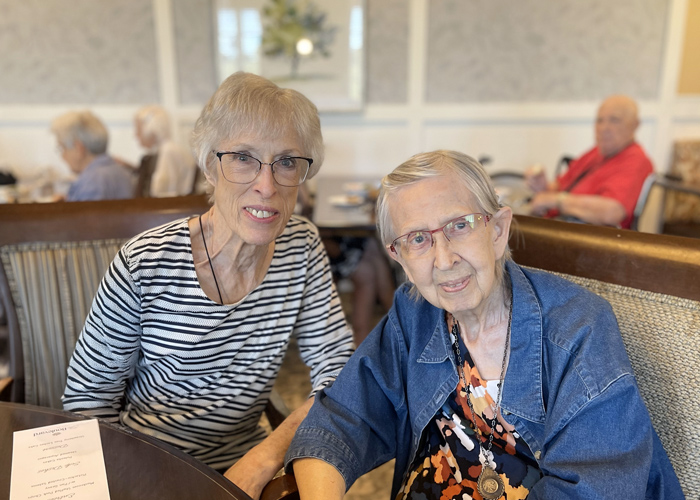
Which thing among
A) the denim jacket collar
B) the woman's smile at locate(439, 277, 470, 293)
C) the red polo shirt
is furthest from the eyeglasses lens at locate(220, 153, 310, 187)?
the red polo shirt

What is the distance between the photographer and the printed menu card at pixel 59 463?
0.91 meters

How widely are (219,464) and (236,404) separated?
17cm

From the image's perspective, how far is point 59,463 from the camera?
3.20 feet

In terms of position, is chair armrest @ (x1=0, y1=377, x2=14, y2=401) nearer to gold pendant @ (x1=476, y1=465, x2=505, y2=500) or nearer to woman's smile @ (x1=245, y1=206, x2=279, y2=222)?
woman's smile @ (x1=245, y1=206, x2=279, y2=222)

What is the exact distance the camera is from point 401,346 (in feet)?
4.09

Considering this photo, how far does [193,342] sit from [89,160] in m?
2.54

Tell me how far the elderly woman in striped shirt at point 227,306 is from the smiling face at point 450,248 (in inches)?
11.9

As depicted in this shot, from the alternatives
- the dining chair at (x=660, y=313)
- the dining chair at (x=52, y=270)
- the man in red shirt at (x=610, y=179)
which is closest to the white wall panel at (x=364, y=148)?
the man in red shirt at (x=610, y=179)

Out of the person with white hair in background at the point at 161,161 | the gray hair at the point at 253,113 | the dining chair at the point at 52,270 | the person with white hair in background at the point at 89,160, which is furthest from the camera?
the person with white hair in background at the point at 161,161

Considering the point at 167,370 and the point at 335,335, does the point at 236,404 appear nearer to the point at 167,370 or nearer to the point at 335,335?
the point at 167,370

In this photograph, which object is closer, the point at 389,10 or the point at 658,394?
the point at 658,394

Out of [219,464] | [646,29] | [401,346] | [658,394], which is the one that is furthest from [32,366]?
[646,29]

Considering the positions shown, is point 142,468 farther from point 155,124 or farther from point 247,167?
point 155,124

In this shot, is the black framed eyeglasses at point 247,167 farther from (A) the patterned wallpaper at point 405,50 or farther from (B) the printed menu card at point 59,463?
(A) the patterned wallpaper at point 405,50
